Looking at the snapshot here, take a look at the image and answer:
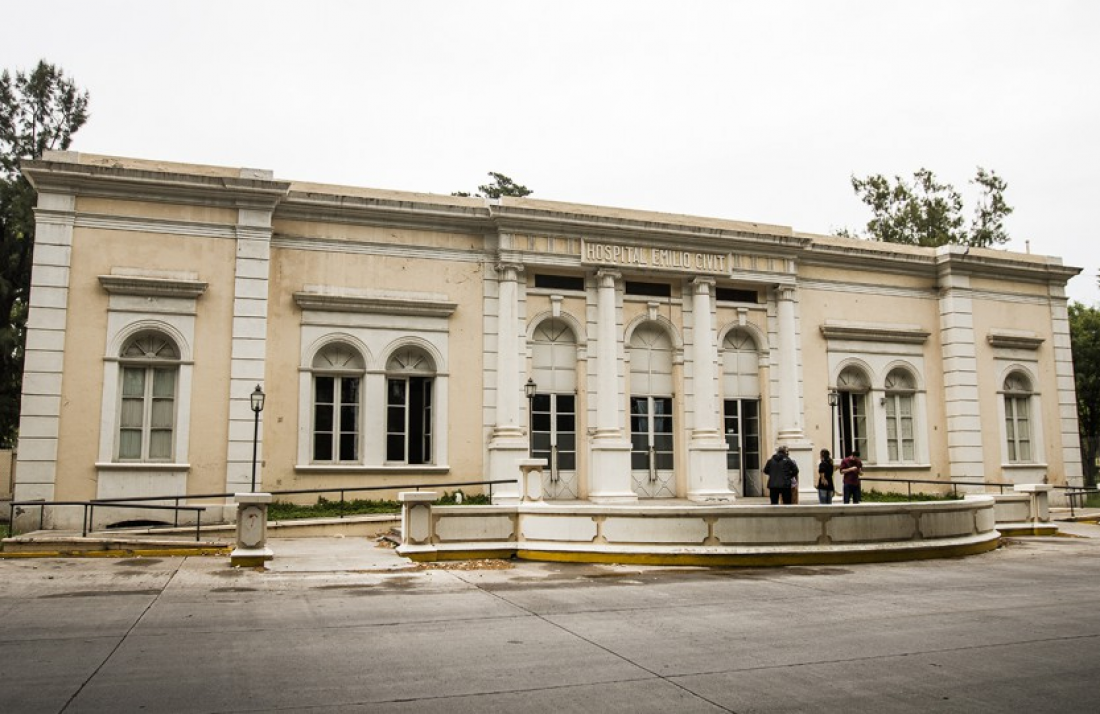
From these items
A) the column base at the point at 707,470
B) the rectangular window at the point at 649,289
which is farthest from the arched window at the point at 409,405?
the column base at the point at 707,470

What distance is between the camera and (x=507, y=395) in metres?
21.9

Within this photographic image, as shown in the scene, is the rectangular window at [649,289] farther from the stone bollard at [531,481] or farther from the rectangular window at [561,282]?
the stone bollard at [531,481]

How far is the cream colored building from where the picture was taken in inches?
752

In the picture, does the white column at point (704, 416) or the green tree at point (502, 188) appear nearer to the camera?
the white column at point (704, 416)

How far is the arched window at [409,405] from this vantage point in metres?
21.4

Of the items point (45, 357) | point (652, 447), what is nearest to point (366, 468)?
point (45, 357)

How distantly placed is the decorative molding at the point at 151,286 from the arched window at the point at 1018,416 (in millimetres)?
23178

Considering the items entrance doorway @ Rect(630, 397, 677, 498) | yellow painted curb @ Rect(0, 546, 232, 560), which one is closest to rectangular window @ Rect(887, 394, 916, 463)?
entrance doorway @ Rect(630, 397, 677, 498)

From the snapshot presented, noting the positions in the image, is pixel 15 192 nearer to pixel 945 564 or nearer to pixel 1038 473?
pixel 945 564

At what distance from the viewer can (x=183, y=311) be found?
1956 cm

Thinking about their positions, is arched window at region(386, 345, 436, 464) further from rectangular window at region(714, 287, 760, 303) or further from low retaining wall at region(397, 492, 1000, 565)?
rectangular window at region(714, 287, 760, 303)

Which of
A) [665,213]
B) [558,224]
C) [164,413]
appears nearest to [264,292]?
[164,413]

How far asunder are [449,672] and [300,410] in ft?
47.4

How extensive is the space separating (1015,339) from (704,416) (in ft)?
37.4
